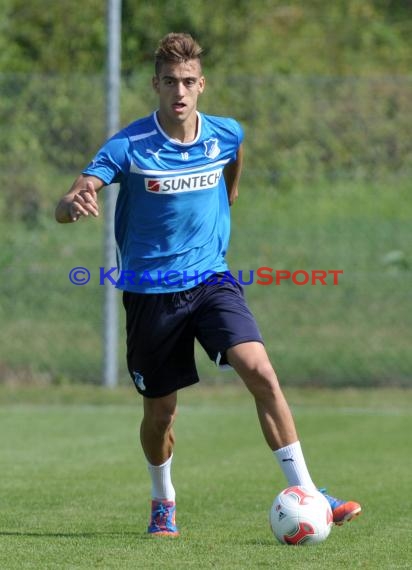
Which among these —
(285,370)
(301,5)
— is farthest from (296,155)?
(301,5)

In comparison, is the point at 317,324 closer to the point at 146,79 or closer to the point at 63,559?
the point at 146,79

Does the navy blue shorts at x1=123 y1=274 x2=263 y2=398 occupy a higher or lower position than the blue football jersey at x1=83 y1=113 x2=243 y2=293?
lower

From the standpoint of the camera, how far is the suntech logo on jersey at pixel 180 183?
5625 millimetres

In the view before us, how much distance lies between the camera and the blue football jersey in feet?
18.4

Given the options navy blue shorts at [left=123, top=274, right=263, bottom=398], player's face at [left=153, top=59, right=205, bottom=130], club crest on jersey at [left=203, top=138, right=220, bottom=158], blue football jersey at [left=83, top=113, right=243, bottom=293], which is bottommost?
navy blue shorts at [left=123, top=274, right=263, bottom=398]

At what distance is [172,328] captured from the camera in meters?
5.61

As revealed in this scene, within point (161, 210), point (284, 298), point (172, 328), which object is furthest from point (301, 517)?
point (284, 298)

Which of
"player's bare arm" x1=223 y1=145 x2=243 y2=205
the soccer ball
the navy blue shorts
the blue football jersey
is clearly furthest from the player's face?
the soccer ball

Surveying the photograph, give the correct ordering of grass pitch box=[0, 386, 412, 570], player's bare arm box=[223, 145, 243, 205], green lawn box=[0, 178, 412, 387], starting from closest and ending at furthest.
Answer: grass pitch box=[0, 386, 412, 570] < player's bare arm box=[223, 145, 243, 205] < green lawn box=[0, 178, 412, 387]

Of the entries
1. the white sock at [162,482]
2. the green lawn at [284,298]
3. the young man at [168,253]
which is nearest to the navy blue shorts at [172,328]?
the young man at [168,253]

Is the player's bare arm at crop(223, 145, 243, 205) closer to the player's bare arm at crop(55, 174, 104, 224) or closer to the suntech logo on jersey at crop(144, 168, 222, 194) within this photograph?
the suntech logo on jersey at crop(144, 168, 222, 194)

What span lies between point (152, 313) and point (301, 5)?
467 inches

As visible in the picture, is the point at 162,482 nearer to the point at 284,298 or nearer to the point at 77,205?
the point at 77,205

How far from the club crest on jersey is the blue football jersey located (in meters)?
0.05
